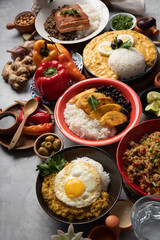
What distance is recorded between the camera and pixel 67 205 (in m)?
2.12

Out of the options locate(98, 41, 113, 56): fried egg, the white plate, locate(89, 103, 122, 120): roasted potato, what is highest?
the white plate

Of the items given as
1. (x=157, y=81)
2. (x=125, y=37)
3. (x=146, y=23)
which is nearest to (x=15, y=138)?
(x=157, y=81)

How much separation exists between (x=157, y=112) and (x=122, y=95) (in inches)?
16.6

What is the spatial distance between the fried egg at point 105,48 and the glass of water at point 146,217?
2.03 m

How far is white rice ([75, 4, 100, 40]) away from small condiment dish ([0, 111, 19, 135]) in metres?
1.64

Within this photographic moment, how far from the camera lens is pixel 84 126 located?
8.91 feet

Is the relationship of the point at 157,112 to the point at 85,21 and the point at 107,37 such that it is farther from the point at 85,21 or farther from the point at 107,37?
the point at 85,21

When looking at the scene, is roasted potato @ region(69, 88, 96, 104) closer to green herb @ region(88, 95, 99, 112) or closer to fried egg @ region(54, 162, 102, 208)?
green herb @ region(88, 95, 99, 112)

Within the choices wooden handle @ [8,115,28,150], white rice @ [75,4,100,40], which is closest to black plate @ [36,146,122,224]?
wooden handle @ [8,115,28,150]

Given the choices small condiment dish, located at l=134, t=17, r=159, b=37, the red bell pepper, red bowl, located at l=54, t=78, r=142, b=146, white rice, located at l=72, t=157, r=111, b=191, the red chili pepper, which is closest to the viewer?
white rice, located at l=72, t=157, r=111, b=191

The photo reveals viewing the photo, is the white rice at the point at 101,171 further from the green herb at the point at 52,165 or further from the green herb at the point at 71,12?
the green herb at the point at 71,12

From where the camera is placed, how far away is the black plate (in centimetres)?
210

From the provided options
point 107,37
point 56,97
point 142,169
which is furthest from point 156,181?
point 107,37

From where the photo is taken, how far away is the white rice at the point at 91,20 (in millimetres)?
3844
